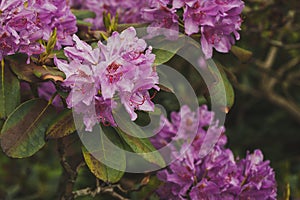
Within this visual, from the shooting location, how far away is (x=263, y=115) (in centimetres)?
350

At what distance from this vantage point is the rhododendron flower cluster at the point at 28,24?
1509 millimetres

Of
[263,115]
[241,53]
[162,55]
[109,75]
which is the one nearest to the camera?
[109,75]

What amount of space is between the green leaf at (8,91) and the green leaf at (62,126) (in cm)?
16

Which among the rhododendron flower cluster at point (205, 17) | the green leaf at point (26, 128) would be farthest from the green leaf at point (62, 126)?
the rhododendron flower cluster at point (205, 17)

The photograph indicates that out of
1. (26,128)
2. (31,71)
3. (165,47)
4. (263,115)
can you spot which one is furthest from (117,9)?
(263,115)

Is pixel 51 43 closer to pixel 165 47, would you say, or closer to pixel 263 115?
pixel 165 47

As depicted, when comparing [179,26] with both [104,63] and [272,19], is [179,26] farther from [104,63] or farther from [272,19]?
[272,19]

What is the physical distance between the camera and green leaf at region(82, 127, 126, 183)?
1.56 m

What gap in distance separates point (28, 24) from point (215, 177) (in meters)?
0.68

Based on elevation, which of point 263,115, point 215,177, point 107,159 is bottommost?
point 263,115

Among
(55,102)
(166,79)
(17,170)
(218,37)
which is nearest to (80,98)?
(55,102)

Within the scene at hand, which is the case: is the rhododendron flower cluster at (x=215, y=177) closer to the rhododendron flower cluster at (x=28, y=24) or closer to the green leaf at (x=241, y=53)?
the green leaf at (x=241, y=53)

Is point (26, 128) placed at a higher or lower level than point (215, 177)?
higher

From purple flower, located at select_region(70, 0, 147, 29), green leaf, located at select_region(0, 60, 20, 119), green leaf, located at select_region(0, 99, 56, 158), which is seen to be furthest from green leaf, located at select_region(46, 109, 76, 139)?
purple flower, located at select_region(70, 0, 147, 29)
